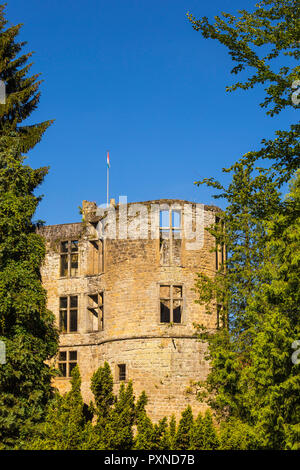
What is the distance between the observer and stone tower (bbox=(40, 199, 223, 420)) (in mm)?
33844

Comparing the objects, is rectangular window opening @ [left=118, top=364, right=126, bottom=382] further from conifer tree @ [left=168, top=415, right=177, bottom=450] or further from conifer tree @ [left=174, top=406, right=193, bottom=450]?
conifer tree @ [left=174, top=406, right=193, bottom=450]

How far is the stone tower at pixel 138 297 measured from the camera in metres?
33.8

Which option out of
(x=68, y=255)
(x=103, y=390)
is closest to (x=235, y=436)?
(x=103, y=390)

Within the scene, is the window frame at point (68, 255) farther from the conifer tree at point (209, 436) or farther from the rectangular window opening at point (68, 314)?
the conifer tree at point (209, 436)

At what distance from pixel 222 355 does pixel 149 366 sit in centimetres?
751

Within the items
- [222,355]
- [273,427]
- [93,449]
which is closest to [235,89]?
[273,427]

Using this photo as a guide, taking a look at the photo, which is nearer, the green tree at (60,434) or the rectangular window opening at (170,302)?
the green tree at (60,434)

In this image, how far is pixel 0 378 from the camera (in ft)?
90.1

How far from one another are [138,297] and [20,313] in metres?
7.52

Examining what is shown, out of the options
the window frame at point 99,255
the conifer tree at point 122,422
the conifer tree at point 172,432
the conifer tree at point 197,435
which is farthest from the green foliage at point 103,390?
the window frame at point 99,255

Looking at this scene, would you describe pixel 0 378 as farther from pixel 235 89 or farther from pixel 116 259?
pixel 235 89

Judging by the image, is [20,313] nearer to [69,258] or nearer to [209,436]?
[209,436]

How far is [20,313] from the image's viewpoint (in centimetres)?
2886

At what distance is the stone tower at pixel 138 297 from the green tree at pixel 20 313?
4.81 metres
